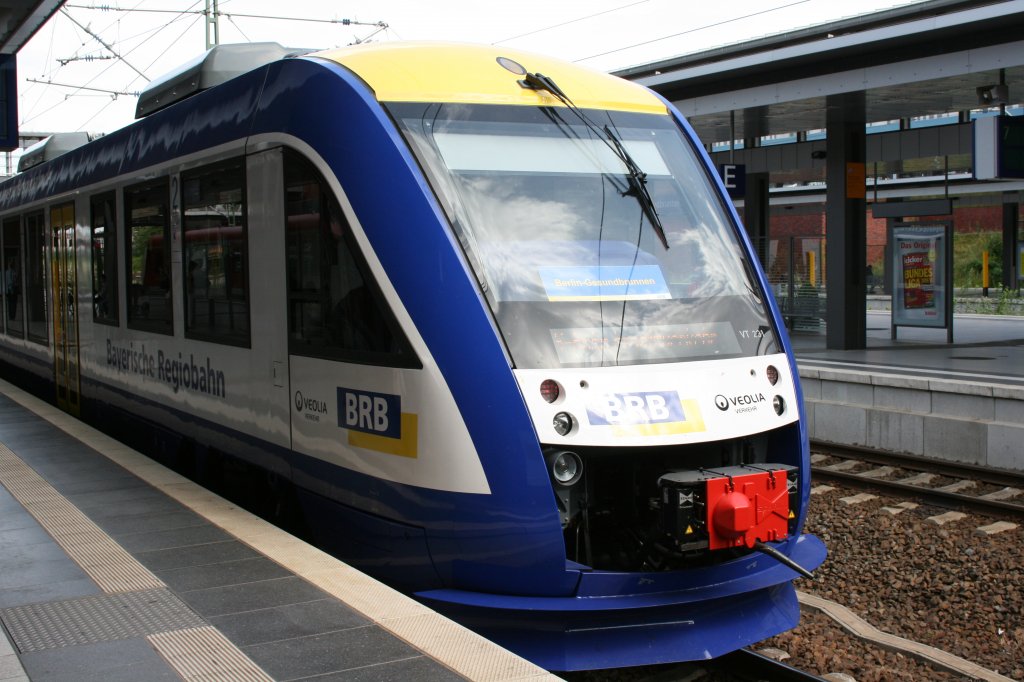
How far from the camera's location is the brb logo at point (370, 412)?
510 centimetres

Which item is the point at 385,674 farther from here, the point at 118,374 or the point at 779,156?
the point at 779,156

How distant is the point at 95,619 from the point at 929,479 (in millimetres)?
8293

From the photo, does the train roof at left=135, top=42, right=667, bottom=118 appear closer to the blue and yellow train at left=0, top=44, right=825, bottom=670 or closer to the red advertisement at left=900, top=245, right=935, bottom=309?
the blue and yellow train at left=0, top=44, right=825, bottom=670

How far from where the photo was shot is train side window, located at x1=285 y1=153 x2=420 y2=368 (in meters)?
5.16

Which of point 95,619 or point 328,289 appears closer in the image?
point 95,619

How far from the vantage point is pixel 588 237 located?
5.43 metres

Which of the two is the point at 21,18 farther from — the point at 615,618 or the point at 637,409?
the point at 615,618

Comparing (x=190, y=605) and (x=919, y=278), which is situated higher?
(x=919, y=278)

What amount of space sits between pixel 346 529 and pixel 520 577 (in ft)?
3.90

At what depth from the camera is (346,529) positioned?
558 cm

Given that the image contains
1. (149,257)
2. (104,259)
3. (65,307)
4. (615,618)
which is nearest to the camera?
(615,618)

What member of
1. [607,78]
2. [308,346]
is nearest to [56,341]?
[308,346]

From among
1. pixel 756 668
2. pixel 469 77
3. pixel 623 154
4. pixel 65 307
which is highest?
pixel 469 77

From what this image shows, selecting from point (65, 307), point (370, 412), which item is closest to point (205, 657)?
point (370, 412)
